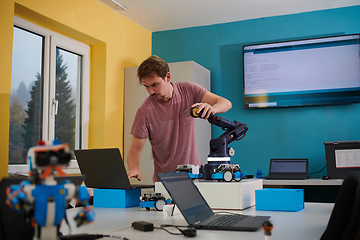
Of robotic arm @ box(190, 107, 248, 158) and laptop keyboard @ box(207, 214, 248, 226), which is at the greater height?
robotic arm @ box(190, 107, 248, 158)

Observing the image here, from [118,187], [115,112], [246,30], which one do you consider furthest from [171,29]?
[118,187]

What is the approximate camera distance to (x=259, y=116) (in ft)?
12.3

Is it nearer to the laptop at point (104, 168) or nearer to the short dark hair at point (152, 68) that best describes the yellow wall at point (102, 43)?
the short dark hair at point (152, 68)

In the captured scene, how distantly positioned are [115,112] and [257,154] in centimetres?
159

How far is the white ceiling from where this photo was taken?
137 inches

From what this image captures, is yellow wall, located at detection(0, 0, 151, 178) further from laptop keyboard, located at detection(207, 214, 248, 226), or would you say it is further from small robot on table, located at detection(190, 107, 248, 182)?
laptop keyboard, located at detection(207, 214, 248, 226)

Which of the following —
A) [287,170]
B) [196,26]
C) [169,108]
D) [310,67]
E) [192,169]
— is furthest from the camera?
[196,26]

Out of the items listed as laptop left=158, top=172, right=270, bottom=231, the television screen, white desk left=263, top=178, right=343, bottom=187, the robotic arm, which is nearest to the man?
the robotic arm

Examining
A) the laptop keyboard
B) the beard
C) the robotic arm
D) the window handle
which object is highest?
the window handle

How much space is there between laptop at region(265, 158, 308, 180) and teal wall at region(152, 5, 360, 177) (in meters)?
0.43

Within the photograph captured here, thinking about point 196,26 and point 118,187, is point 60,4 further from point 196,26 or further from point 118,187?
point 118,187

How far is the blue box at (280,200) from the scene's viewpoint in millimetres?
1445

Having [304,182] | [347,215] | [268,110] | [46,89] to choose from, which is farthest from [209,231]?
[268,110]

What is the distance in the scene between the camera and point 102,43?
358 cm
